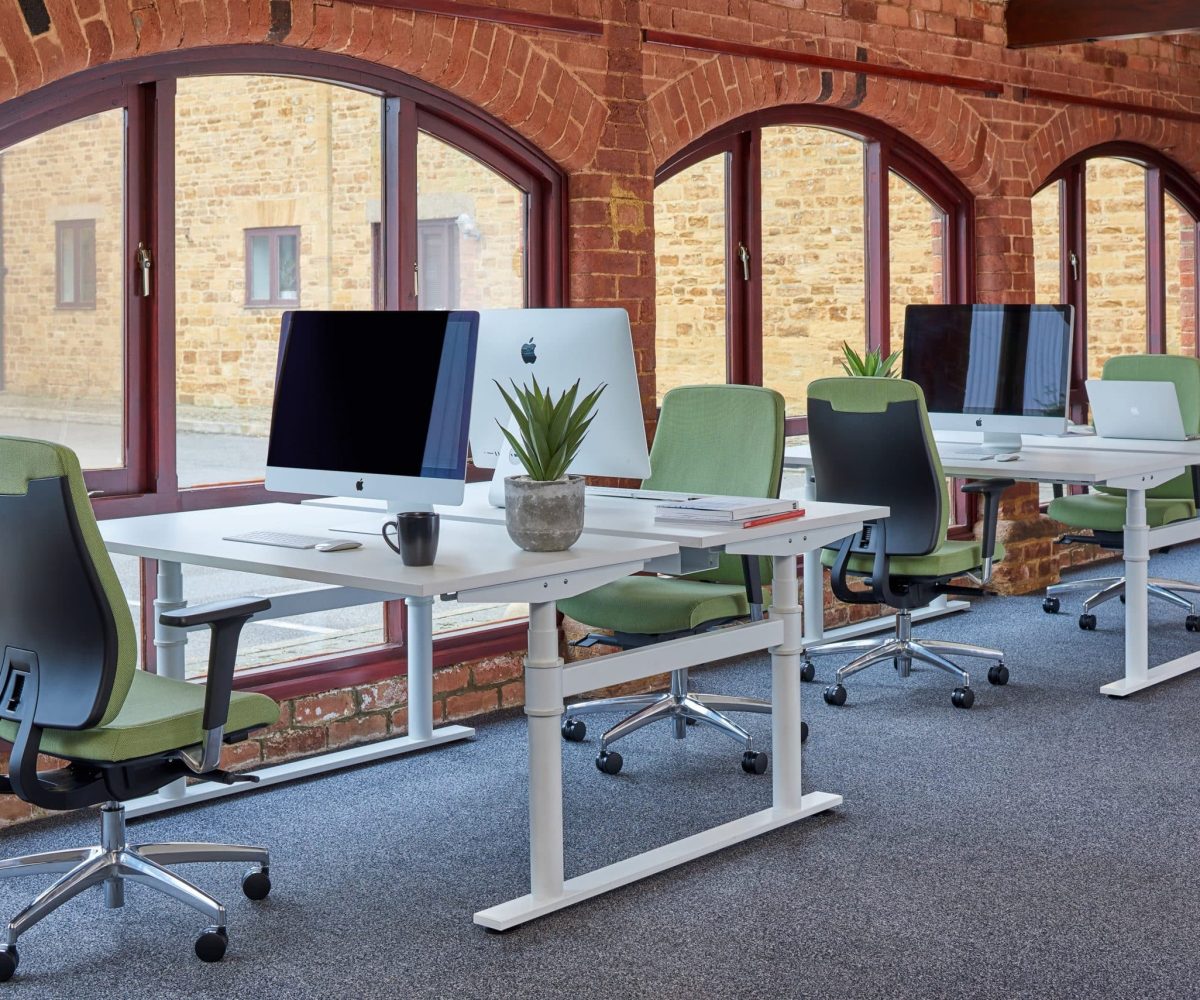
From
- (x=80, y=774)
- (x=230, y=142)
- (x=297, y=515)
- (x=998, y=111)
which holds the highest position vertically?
(x=998, y=111)

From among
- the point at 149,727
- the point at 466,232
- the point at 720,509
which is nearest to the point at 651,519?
the point at 720,509

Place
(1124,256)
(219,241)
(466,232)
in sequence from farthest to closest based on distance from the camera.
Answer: (1124,256) < (466,232) < (219,241)

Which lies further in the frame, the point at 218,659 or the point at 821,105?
the point at 821,105

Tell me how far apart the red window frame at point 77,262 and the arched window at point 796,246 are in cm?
232

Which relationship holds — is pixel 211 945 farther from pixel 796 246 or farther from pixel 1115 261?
pixel 1115 261

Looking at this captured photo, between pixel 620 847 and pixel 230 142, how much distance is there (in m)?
2.41

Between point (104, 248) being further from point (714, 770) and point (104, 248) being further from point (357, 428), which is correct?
point (714, 770)

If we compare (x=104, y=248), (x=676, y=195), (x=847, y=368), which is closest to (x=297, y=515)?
(x=104, y=248)

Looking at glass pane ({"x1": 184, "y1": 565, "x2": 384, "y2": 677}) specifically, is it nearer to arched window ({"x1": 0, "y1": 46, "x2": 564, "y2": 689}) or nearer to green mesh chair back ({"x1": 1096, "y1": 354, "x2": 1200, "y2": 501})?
arched window ({"x1": 0, "y1": 46, "x2": 564, "y2": 689})

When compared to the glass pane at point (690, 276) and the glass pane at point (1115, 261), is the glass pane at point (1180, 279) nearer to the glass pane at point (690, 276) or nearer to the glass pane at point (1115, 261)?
the glass pane at point (1115, 261)

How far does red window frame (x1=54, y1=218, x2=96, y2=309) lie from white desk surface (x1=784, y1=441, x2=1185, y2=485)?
8.60ft

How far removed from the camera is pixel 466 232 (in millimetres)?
5344

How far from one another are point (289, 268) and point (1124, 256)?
5.66 m

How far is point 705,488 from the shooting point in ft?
15.7
